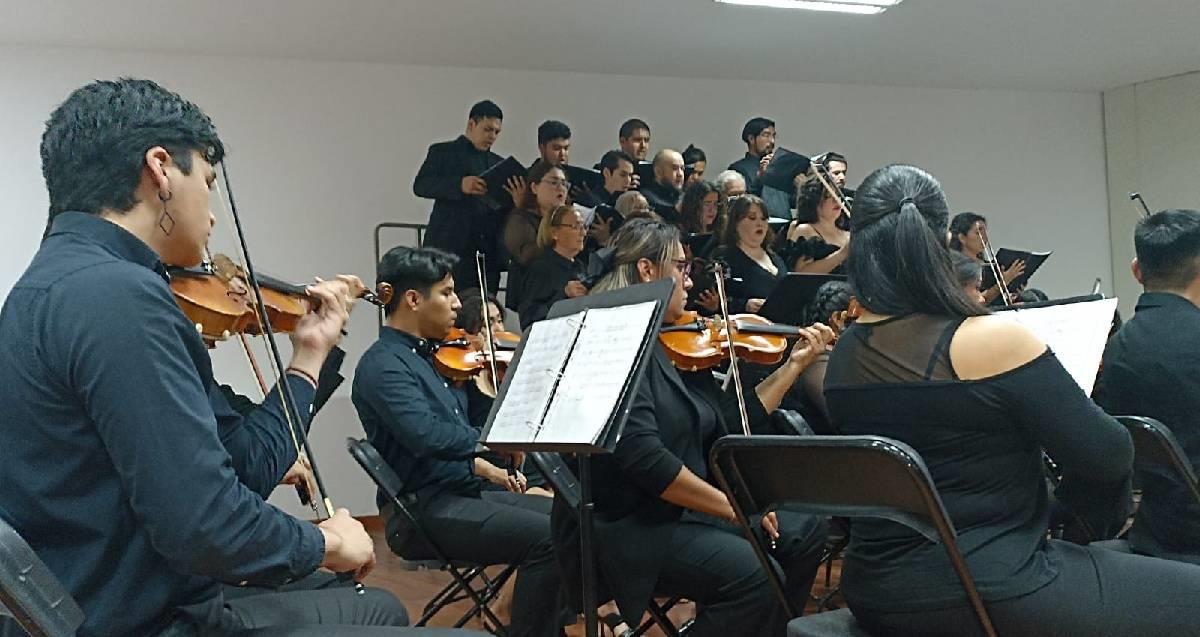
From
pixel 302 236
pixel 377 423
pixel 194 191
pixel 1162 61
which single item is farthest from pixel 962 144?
pixel 194 191

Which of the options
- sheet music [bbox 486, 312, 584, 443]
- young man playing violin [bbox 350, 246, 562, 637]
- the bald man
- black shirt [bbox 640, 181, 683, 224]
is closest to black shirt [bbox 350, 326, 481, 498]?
young man playing violin [bbox 350, 246, 562, 637]

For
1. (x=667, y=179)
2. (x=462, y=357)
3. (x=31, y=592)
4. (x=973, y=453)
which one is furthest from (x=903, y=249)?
(x=667, y=179)

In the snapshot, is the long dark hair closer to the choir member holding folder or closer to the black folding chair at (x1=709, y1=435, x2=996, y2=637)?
the black folding chair at (x1=709, y1=435, x2=996, y2=637)

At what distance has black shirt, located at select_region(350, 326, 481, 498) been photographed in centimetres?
Result: 308

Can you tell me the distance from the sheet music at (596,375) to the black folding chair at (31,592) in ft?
2.77

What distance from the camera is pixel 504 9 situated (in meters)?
5.84

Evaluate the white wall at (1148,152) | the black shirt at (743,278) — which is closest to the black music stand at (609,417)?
the black shirt at (743,278)

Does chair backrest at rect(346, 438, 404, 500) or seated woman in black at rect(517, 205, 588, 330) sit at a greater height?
seated woman in black at rect(517, 205, 588, 330)

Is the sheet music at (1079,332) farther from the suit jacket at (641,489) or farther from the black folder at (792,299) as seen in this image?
the black folder at (792,299)

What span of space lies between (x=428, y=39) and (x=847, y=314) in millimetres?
3799

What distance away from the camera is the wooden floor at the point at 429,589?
12.2 feet

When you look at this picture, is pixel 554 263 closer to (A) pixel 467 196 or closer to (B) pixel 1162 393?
(A) pixel 467 196

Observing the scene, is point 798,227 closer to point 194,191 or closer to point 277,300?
point 277,300

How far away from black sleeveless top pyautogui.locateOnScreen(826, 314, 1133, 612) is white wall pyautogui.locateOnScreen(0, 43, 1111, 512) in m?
4.94
